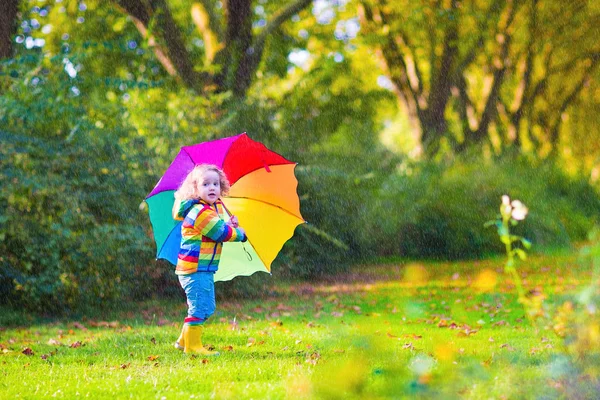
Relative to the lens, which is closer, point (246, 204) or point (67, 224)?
point (246, 204)

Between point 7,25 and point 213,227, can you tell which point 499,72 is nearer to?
point 7,25

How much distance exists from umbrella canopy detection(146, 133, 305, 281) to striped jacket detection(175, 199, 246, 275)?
1.51ft

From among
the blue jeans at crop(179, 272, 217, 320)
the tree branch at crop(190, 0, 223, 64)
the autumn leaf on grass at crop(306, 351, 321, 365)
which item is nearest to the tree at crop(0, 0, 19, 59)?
the tree branch at crop(190, 0, 223, 64)

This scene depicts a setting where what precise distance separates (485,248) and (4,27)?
490 inches

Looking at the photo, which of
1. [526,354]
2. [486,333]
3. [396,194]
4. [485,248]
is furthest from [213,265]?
[485,248]

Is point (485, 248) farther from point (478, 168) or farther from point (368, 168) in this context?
point (368, 168)

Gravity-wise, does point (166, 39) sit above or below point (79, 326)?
above

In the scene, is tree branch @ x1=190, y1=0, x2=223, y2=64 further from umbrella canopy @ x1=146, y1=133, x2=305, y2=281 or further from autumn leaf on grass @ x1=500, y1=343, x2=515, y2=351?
autumn leaf on grass @ x1=500, y1=343, x2=515, y2=351

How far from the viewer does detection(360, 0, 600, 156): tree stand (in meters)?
21.2

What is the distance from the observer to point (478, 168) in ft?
67.8

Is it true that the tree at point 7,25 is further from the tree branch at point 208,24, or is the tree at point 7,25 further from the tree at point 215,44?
the tree branch at point 208,24

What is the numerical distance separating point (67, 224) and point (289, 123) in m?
6.77

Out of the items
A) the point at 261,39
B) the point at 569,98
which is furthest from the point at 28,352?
the point at 569,98

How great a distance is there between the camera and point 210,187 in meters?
6.66
